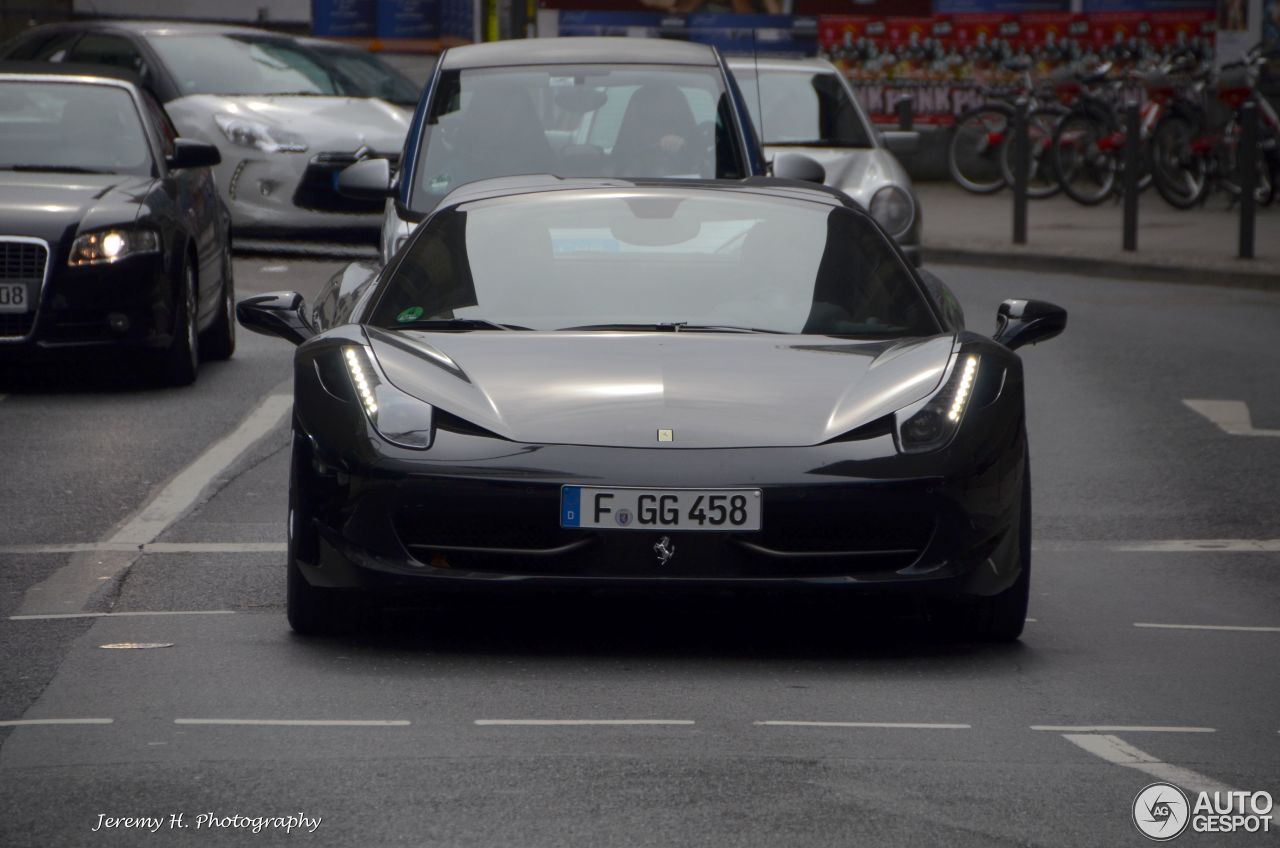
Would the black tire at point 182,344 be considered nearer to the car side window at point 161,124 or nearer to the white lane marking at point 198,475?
the white lane marking at point 198,475

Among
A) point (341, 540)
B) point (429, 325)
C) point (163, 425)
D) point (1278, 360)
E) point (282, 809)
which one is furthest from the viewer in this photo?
point (1278, 360)

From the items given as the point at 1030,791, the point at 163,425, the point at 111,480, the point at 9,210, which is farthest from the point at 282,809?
the point at 9,210

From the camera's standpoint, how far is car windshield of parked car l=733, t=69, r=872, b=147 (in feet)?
51.9

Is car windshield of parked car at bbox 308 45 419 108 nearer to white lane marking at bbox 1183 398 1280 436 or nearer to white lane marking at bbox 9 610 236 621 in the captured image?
white lane marking at bbox 1183 398 1280 436

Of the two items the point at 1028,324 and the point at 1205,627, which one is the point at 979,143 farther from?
the point at 1205,627

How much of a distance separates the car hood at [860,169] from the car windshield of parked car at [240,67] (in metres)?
4.20

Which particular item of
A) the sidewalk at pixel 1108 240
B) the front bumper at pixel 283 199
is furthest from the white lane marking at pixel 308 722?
the sidewalk at pixel 1108 240

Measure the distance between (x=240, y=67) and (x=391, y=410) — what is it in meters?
Answer: 12.5

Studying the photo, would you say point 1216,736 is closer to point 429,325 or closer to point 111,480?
point 429,325

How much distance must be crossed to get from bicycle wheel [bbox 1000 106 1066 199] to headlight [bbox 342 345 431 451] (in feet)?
60.0

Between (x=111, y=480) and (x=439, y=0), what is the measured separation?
66.3 ft

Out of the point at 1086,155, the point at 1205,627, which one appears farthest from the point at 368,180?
the point at 1086,155

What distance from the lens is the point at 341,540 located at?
587 cm

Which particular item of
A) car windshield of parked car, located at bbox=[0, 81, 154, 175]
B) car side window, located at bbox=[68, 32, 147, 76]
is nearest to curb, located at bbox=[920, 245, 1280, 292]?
car side window, located at bbox=[68, 32, 147, 76]
